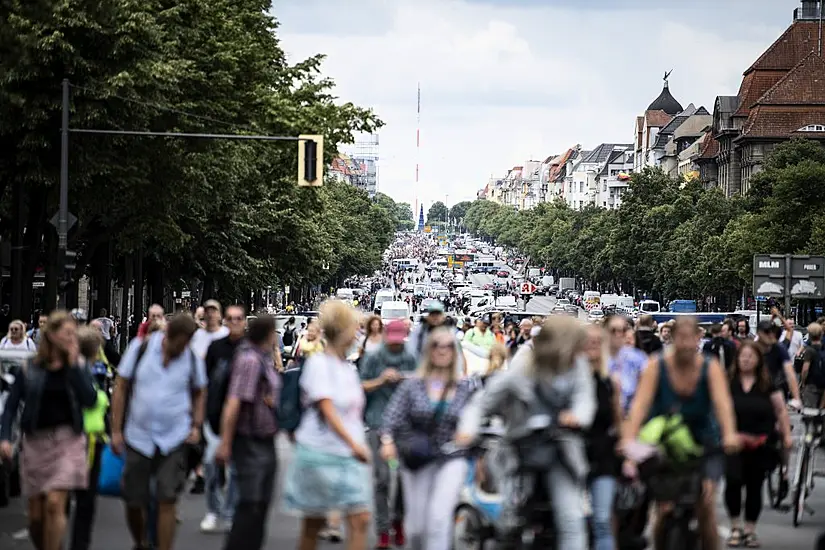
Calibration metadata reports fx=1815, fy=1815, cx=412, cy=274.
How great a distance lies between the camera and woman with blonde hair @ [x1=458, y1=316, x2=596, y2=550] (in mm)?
9141

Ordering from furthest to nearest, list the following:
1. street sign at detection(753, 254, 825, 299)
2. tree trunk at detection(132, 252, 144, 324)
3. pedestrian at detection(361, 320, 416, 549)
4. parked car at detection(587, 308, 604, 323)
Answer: tree trunk at detection(132, 252, 144, 324) < parked car at detection(587, 308, 604, 323) < street sign at detection(753, 254, 825, 299) < pedestrian at detection(361, 320, 416, 549)

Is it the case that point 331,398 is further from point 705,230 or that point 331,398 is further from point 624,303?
point 624,303

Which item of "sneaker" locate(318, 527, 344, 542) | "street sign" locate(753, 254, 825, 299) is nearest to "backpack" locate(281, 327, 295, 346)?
"street sign" locate(753, 254, 825, 299)

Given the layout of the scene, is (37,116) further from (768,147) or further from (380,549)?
(768,147)

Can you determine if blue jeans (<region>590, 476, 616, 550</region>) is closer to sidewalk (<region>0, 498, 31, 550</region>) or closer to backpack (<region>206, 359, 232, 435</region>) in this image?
backpack (<region>206, 359, 232, 435</region>)

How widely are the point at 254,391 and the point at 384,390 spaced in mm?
2770

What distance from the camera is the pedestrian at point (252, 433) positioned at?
9.89 meters

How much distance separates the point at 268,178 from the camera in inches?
1912

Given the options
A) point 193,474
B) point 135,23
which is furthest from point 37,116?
point 193,474

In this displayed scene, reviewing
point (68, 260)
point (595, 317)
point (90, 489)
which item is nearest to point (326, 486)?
point (90, 489)

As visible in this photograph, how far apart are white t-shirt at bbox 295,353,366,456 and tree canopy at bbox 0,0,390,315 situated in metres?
13.4

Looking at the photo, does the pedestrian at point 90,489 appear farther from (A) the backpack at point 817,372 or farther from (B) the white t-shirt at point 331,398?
(A) the backpack at point 817,372

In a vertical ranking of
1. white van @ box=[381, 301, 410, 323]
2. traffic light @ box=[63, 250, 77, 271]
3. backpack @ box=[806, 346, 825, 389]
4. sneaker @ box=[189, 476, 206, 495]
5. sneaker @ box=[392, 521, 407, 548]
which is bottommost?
sneaker @ box=[189, 476, 206, 495]

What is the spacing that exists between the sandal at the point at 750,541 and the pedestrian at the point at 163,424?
435cm
